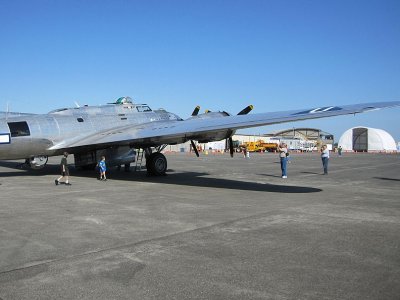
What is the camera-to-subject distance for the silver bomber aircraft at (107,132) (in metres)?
15.5

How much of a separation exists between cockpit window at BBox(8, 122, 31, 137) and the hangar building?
88400mm

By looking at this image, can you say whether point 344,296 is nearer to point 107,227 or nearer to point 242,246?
point 242,246

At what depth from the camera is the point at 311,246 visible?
21.2 feet

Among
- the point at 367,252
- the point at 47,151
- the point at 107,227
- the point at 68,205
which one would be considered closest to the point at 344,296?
the point at 367,252

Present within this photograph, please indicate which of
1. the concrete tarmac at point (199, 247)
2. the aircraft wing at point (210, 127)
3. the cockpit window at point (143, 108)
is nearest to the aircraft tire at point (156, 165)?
the aircraft wing at point (210, 127)

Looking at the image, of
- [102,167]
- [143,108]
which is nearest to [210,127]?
[102,167]

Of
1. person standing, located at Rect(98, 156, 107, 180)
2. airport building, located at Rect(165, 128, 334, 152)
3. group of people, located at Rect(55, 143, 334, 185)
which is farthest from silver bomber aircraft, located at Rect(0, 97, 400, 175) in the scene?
airport building, located at Rect(165, 128, 334, 152)

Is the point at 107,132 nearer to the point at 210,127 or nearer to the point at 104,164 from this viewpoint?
the point at 104,164

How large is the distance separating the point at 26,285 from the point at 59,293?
53 centimetres

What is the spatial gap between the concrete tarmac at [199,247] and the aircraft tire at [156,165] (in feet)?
23.0

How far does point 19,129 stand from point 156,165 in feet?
20.7

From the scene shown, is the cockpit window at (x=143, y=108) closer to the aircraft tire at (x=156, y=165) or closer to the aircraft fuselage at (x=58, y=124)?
the aircraft fuselage at (x=58, y=124)

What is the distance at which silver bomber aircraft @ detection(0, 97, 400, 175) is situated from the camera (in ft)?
50.7

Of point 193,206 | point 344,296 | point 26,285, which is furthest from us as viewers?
point 193,206
